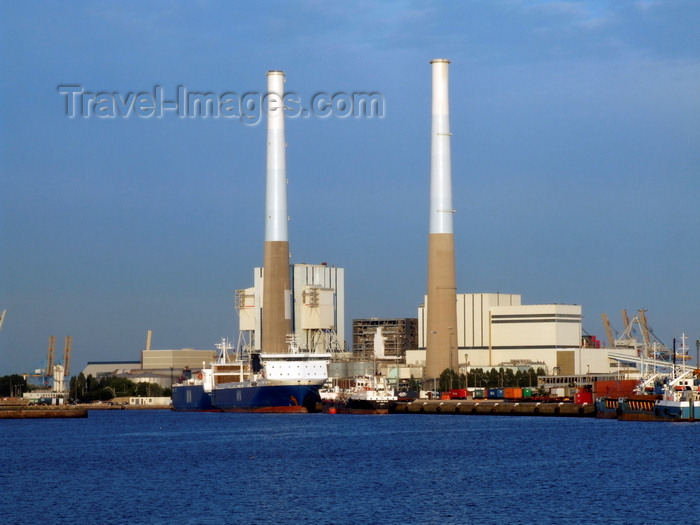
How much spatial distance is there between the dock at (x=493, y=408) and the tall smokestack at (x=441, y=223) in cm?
1380

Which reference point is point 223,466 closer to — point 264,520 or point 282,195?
point 264,520

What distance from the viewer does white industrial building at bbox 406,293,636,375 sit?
185125 millimetres

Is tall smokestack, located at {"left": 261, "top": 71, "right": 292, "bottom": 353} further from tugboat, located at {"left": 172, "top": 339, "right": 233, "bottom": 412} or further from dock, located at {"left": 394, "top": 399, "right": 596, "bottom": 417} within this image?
dock, located at {"left": 394, "top": 399, "right": 596, "bottom": 417}

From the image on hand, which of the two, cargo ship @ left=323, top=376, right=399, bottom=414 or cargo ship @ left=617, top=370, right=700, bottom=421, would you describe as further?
cargo ship @ left=323, top=376, right=399, bottom=414

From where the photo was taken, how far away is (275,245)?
158m

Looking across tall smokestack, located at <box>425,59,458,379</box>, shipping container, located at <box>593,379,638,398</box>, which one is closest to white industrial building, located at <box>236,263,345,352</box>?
tall smokestack, located at <box>425,59,458,379</box>

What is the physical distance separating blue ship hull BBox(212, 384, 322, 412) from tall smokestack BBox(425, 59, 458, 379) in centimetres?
2713

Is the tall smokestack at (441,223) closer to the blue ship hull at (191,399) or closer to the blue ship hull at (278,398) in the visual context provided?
the blue ship hull at (278,398)

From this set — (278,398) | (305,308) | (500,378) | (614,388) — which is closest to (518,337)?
(500,378)

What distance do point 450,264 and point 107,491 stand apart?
337 ft

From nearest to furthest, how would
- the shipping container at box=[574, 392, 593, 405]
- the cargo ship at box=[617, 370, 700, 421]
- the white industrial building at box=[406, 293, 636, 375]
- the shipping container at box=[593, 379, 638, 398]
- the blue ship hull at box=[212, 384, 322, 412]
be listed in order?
the cargo ship at box=[617, 370, 700, 421] → the shipping container at box=[593, 379, 638, 398] → the shipping container at box=[574, 392, 593, 405] → the blue ship hull at box=[212, 384, 322, 412] → the white industrial building at box=[406, 293, 636, 375]

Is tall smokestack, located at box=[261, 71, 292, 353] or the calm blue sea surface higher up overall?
tall smokestack, located at box=[261, 71, 292, 353]

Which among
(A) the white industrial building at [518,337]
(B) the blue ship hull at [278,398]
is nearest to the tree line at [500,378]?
(A) the white industrial building at [518,337]

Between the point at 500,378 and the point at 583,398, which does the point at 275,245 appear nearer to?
the point at 500,378
